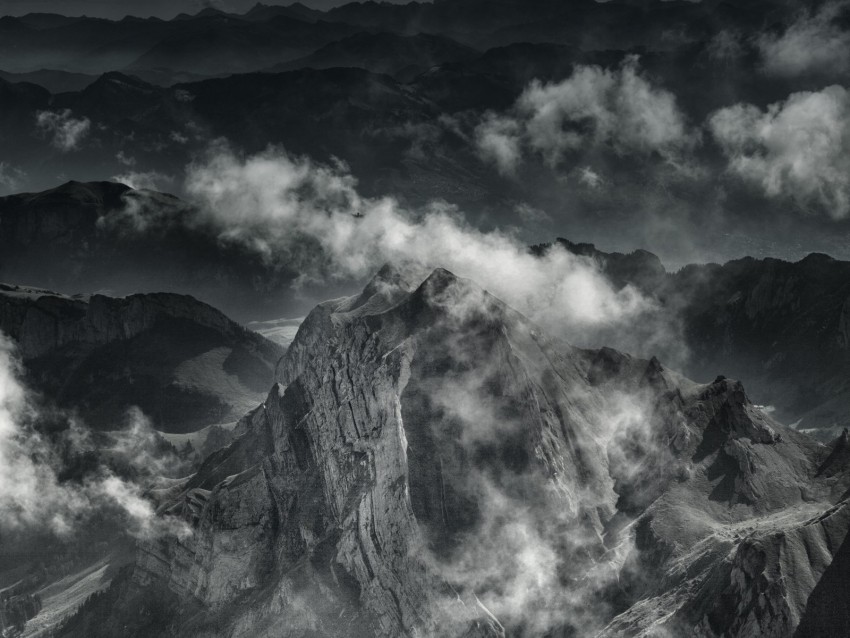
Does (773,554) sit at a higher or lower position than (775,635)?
higher

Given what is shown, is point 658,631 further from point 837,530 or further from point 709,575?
point 837,530

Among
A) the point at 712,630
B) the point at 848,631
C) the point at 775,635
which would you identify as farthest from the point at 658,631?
the point at 848,631

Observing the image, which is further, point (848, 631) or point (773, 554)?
point (773, 554)

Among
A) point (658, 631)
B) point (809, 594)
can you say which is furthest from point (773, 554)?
point (658, 631)

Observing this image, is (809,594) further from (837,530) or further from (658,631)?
(658,631)

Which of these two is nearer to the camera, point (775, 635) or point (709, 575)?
A: point (775, 635)

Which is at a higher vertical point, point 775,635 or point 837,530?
point 837,530

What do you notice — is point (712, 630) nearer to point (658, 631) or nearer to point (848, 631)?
point (658, 631)
